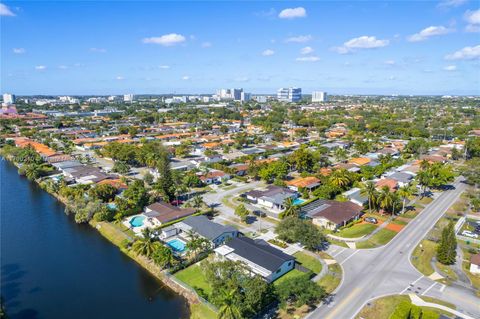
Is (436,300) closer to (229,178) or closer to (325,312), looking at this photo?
(325,312)

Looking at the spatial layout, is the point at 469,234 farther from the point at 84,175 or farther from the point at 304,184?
the point at 84,175

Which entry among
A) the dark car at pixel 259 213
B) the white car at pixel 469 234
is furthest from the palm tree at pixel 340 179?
the white car at pixel 469 234

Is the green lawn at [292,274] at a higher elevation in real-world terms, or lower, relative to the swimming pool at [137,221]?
lower

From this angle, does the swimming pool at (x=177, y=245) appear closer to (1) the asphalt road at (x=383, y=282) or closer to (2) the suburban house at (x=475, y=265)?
(1) the asphalt road at (x=383, y=282)

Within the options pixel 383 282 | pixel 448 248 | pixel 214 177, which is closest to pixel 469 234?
pixel 448 248

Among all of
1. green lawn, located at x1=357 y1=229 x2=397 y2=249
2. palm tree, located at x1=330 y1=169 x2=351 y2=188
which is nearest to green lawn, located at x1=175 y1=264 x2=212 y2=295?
green lawn, located at x1=357 y1=229 x2=397 y2=249

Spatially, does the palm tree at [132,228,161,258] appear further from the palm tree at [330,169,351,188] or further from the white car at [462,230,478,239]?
the white car at [462,230,478,239]
